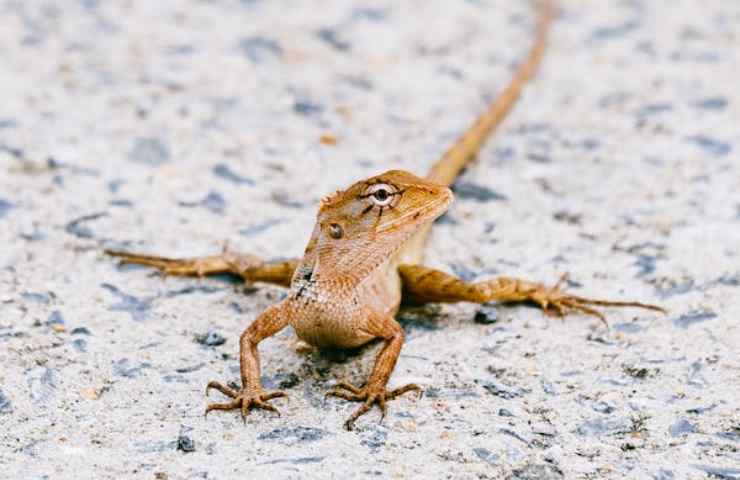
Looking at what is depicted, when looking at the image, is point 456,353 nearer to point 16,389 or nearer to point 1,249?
point 16,389

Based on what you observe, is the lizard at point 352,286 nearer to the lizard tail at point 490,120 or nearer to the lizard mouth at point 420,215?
the lizard mouth at point 420,215

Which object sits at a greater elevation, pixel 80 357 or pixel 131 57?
pixel 131 57

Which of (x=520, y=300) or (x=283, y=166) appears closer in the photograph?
(x=520, y=300)

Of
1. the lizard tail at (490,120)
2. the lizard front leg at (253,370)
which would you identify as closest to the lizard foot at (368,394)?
the lizard front leg at (253,370)

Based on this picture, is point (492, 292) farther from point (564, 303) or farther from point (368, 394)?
point (368, 394)

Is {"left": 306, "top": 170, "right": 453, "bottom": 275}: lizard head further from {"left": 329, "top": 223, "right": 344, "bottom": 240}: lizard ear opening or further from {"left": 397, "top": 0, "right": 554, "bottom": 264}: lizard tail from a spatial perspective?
{"left": 397, "top": 0, "right": 554, "bottom": 264}: lizard tail

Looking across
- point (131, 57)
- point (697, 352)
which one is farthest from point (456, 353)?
point (131, 57)

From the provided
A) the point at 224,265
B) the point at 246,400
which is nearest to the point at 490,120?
the point at 224,265

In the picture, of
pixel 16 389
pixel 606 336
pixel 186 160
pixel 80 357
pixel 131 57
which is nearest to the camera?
pixel 16 389
